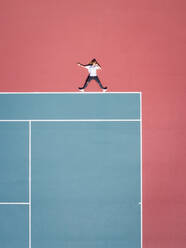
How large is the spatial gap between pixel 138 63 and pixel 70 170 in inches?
54.7

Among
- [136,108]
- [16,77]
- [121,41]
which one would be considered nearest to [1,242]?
[16,77]

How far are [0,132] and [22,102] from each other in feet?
1.35

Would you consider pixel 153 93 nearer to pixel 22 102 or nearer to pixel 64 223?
pixel 22 102

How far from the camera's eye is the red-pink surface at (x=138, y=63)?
373 cm

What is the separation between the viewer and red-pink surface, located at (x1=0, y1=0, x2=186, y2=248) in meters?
3.73

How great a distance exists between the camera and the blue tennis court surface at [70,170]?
3.75m

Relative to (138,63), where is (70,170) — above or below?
below

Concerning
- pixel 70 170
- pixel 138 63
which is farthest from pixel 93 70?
pixel 70 170

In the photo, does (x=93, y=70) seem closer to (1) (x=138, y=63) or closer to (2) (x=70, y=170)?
(1) (x=138, y=63)

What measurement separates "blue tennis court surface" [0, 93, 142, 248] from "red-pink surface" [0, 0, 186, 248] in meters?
0.14

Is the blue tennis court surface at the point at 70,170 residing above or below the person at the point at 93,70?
below

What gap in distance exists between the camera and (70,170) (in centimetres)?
377

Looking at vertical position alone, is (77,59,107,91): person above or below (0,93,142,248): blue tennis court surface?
above

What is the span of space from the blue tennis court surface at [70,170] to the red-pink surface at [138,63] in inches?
5.6
